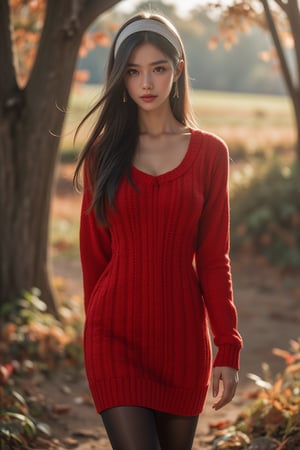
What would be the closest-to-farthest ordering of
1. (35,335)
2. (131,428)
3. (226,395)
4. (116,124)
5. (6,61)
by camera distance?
(131,428)
(226,395)
(116,124)
(6,61)
(35,335)

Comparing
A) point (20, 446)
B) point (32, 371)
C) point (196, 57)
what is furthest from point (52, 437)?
point (196, 57)

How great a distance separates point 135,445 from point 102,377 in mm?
325

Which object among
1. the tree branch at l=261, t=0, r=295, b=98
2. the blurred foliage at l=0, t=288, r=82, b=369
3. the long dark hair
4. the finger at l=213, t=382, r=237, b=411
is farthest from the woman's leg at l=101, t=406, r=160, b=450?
the blurred foliage at l=0, t=288, r=82, b=369

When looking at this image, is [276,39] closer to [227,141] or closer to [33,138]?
[33,138]

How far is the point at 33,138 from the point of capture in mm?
6582

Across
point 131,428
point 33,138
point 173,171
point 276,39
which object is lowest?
point 131,428

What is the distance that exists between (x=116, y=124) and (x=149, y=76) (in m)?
0.25

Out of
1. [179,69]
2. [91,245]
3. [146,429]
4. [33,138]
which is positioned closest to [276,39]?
[33,138]

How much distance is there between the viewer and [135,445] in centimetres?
293

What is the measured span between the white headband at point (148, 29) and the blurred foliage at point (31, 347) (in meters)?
2.58

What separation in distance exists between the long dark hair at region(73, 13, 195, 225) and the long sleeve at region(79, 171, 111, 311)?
67mm

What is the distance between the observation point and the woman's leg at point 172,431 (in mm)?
3248

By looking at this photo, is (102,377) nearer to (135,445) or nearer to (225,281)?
(135,445)

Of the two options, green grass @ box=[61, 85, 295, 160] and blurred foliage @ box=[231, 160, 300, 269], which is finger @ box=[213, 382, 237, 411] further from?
green grass @ box=[61, 85, 295, 160]
